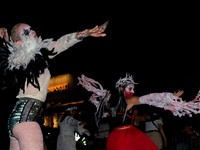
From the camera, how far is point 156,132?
20.1 ft

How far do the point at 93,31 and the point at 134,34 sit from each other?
9537 mm

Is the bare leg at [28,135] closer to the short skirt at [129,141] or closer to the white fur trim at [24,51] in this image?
the white fur trim at [24,51]

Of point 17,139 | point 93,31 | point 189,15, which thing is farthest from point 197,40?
point 17,139

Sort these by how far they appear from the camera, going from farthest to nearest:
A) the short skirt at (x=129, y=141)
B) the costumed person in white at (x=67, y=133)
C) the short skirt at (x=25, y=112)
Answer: the costumed person in white at (x=67, y=133) < the short skirt at (x=129, y=141) < the short skirt at (x=25, y=112)

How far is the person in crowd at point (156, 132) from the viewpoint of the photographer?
603cm

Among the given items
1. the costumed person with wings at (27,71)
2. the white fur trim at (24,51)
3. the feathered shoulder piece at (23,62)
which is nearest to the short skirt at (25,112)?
the costumed person with wings at (27,71)

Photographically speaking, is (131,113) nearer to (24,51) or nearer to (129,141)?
(129,141)

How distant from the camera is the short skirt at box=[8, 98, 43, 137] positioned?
1.78 m

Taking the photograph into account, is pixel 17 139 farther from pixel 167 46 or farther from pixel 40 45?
pixel 167 46

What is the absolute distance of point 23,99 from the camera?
1.88 meters

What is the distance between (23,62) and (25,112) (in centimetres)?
46

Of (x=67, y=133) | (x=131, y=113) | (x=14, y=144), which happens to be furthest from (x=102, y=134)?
(x=14, y=144)

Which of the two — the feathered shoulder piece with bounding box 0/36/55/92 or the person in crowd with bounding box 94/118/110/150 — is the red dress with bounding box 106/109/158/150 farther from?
the person in crowd with bounding box 94/118/110/150

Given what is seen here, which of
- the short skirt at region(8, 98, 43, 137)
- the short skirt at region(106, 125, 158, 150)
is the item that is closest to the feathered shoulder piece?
the short skirt at region(8, 98, 43, 137)
